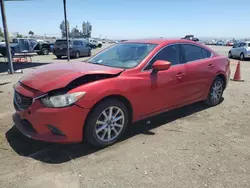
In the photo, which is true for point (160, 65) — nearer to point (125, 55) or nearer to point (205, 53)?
point (125, 55)

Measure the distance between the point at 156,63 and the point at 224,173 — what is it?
1876 millimetres

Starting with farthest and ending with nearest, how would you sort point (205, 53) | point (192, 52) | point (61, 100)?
point (205, 53) → point (192, 52) → point (61, 100)

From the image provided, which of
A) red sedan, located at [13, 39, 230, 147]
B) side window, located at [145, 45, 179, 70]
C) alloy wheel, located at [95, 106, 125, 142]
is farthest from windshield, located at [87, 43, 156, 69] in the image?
alloy wheel, located at [95, 106, 125, 142]

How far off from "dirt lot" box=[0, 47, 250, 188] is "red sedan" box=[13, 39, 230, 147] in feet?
1.00

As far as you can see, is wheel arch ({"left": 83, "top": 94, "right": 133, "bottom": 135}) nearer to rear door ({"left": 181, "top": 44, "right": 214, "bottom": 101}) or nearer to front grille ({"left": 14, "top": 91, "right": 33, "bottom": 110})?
front grille ({"left": 14, "top": 91, "right": 33, "bottom": 110})

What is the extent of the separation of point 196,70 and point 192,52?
44cm

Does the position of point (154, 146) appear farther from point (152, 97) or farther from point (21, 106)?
point (21, 106)

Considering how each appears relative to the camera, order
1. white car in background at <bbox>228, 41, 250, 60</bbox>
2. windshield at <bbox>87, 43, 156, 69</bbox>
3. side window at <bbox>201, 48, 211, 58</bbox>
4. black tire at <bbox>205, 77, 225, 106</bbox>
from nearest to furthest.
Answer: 1. windshield at <bbox>87, 43, 156, 69</bbox>
2. side window at <bbox>201, 48, 211, 58</bbox>
3. black tire at <bbox>205, 77, 225, 106</bbox>
4. white car in background at <bbox>228, 41, 250, 60</bbox>

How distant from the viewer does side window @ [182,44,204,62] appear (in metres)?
4.74

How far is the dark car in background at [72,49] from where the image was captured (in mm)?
19375

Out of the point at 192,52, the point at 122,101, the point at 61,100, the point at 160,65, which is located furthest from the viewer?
the point at 192,52

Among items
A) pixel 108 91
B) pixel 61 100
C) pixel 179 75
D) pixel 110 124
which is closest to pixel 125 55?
pixel 179 75

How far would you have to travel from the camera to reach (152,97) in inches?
156

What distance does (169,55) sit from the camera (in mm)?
4387
